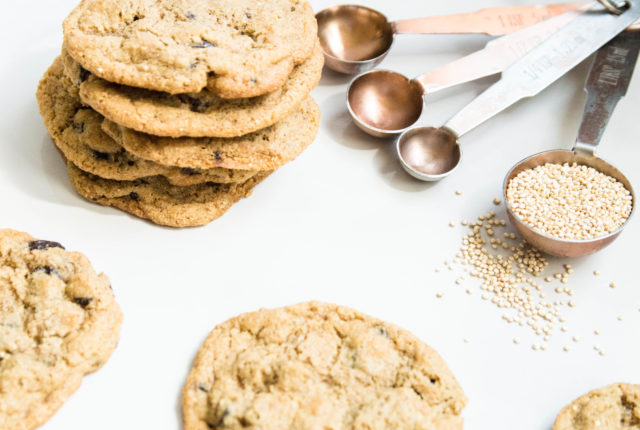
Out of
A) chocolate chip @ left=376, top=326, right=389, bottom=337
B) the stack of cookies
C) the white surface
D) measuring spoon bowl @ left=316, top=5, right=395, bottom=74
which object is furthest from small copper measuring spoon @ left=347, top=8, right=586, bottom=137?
chocolate chip @ left=376, top=326, right=389, bottom=337

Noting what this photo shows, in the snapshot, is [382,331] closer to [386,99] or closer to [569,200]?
[569,200]

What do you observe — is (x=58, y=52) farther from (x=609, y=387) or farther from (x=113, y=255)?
(x=609, y=387)

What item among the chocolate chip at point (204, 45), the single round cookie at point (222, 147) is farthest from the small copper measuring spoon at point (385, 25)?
the chocolate chip at point (204, 45)

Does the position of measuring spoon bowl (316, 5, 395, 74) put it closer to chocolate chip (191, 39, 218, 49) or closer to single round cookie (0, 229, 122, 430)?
chocolate chip (191, 39, 218, 49)

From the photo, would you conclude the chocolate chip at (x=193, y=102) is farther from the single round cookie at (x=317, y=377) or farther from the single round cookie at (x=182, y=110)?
the single round cookie at (x=317, y=377)

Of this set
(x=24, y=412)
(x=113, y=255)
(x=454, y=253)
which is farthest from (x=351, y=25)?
(x=24, y=412)
